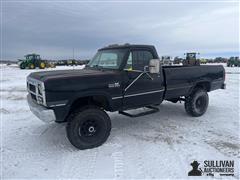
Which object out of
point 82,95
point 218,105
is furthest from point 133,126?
point 218,105

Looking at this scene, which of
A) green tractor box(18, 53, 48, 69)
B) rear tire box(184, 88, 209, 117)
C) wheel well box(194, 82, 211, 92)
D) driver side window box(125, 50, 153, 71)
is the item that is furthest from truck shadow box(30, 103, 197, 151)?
green tractor box(18, 53, 48, 69)

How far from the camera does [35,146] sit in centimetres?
455

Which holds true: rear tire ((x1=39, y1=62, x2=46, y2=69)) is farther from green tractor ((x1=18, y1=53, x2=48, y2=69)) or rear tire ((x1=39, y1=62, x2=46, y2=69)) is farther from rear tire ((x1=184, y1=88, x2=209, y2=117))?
rear tire ((x1=184, y1=88, x2=209, y2=117))

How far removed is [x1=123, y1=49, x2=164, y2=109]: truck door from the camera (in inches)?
191

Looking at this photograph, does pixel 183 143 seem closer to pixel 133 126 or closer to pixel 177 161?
pixel 177 161

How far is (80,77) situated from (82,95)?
Answer: 363 mm

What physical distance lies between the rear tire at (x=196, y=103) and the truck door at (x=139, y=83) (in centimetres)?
135

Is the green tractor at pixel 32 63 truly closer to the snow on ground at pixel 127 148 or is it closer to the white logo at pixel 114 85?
the snow on ground at pixel 127 148

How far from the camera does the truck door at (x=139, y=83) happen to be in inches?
191

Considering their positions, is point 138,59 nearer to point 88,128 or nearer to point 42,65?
point 88,128

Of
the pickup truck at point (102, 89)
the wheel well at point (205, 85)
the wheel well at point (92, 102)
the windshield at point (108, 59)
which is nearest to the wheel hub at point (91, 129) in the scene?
the pickup truck at point (102, 89)

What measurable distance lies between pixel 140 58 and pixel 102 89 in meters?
1.42

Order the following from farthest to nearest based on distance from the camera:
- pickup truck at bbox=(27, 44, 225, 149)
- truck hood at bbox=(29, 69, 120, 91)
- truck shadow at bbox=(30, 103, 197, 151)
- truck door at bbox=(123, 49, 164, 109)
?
truck door at bbox=(123, 49, 164, 109)
truck shadow at bbox=(30, 103, 197, 151)
pickup truck at bbox=(27, 44, 225, 149)
truck hood at bbox=(29, 69, 120, 91)

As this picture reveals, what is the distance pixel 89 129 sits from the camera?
4434 mm
